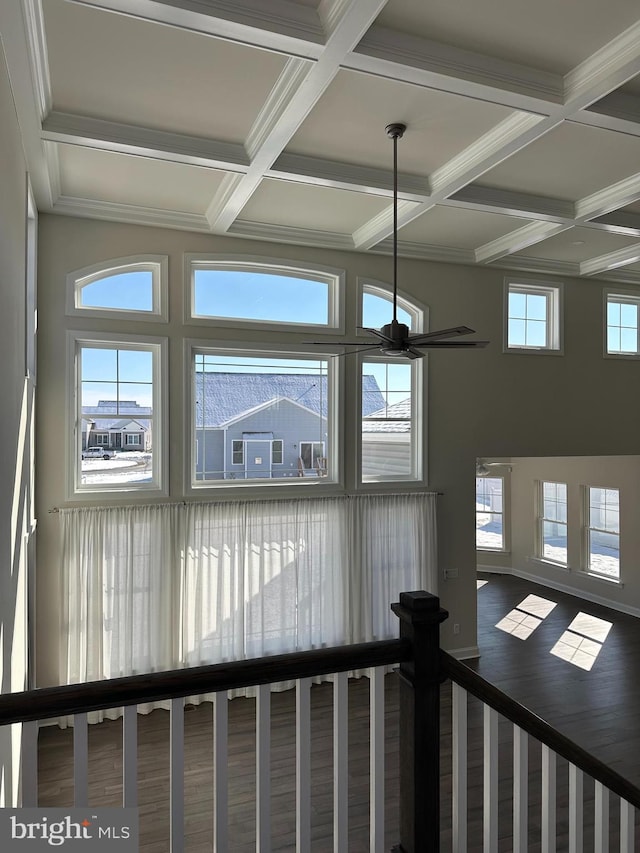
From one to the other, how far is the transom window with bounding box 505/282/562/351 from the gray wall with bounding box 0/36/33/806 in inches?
204

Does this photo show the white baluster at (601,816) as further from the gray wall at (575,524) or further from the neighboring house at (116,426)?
the gray wall at (575,524)

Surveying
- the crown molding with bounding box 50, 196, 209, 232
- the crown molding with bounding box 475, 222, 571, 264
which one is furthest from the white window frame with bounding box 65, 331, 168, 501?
the crown molding with bounding box 475, 222, 571, 264

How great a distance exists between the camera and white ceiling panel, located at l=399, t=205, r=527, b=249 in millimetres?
5320

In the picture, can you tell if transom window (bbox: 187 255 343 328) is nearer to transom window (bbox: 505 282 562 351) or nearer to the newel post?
transom window (bbox: 505 282 562 351)

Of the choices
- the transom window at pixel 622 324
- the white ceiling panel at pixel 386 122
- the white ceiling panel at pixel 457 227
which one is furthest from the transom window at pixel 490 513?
the white ceiling panel at pixel 386 122

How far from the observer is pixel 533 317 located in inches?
280

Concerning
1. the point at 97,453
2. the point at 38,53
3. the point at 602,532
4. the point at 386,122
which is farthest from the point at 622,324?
the point at 38,53

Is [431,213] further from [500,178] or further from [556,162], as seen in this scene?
[556,162]

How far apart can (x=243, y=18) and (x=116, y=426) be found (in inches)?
142

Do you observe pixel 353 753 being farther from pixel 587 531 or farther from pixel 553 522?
pixel 553 522

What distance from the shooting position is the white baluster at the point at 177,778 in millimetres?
1618

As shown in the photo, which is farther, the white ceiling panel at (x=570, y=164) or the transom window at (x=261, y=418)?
Answer: the transom window at (x=261, y=418)

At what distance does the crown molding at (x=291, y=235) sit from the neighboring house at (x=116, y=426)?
1861 millimetres

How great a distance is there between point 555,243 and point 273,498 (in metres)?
3.80
